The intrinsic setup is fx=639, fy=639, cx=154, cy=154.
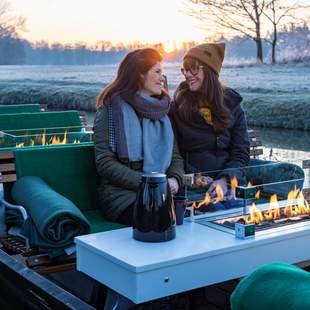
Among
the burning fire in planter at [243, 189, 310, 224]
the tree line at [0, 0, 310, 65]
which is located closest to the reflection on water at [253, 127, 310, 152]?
the tree line at [0, 0, 310, 65]

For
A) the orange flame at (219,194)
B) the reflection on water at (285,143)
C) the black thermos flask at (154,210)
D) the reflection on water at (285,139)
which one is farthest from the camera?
the reflection on water at (285,139)

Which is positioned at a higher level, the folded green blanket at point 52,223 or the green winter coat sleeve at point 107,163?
the green winter coat sleeve at point 107,163

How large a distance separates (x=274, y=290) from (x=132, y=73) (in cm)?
286

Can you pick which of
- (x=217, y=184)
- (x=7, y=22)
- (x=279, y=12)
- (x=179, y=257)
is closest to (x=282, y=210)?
(x=217, y=184)

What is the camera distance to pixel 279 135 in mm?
10234

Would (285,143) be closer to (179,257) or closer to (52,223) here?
(52,223)

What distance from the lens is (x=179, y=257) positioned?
2498 mm

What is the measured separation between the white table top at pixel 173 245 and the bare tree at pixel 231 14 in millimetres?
7895

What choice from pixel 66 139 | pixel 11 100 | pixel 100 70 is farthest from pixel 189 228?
pixel 11 100

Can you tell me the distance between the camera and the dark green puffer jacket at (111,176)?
3.65 metres

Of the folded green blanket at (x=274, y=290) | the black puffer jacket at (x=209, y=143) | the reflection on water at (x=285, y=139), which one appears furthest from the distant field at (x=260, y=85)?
the folded green blanket at (x=274, y=290)

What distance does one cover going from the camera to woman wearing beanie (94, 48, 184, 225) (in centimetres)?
368

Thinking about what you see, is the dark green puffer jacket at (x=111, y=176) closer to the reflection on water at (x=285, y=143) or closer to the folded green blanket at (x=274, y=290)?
the folded green blanket at (x=274, y=290)

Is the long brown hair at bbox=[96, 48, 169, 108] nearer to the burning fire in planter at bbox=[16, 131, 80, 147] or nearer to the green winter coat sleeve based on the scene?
the green winter coat sleeve
